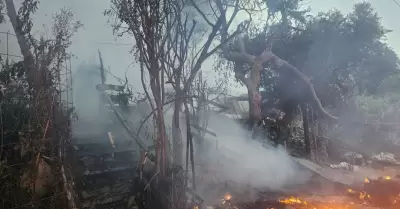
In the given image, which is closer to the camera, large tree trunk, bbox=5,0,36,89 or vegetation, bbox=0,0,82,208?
vegetation, bbox=0,0,82,208

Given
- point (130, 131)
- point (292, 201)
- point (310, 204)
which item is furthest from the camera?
point (130, 131)

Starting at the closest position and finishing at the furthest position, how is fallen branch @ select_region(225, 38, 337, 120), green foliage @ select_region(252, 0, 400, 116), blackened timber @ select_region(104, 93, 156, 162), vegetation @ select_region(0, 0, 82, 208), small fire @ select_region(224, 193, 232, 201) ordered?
vegetation @ select_region(0, 0, 82, 208) < blackened timber @ select_region(104, 93, 156, 162) < small fire @ select_region(224, 193, 232, 201) < fallen branch @ select_region(225, 38, 337, 120) < green foliage @ select_region(252, 0, 400, 116)

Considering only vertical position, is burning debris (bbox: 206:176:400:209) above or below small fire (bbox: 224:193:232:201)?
below

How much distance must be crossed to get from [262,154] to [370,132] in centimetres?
977

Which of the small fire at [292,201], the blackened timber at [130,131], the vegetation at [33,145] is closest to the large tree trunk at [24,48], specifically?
the vegetation at [33,145]

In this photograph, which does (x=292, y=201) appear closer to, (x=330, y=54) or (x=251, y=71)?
(x=251, y=71)

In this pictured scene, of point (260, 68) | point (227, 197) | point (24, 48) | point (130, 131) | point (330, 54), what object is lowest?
point (227, 197)

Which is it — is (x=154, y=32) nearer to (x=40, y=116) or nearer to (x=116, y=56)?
(x=40, y=116)

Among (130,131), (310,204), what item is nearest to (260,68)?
(130,131)

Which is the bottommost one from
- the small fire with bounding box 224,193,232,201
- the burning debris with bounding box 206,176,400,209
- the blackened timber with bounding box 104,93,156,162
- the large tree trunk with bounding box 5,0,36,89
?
the burning debris with bounding box 206,176,400,209

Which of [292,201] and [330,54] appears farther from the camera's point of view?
[330,54]

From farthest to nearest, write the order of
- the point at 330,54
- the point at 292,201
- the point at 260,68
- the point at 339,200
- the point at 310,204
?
the point at 330,54
the point at 260,68
the point at 339,200
the point at 292,201
the point at 310,204

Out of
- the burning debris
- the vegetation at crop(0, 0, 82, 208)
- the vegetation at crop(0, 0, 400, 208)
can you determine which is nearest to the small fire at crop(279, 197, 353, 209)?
the burning debris

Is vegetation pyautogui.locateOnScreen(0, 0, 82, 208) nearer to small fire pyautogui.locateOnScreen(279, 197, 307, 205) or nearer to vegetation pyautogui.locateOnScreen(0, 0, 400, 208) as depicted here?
vegetation pyautogui.locateOnScreen(0, 0, 400, 208)
